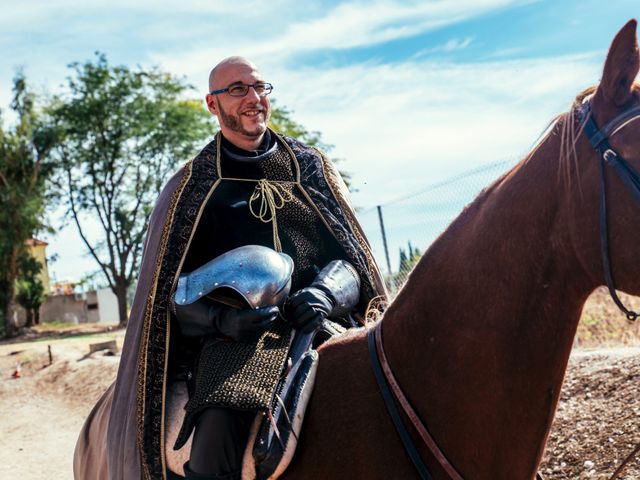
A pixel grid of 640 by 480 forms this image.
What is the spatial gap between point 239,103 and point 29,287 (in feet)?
110

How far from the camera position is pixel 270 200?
3357 millimetres

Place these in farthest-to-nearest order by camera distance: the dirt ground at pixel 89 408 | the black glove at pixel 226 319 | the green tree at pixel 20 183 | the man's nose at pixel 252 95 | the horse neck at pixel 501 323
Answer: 1. the green tree at pixel 20 183
2. the dirt ground at pixel 89 408
3. the man's nose at pixel 252 95
4. the black glove at pixel 226 319
5. the horse neck at pixel 501 323

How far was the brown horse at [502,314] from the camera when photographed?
204cm

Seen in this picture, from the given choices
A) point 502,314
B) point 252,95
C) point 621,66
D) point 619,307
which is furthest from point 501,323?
point 252,95

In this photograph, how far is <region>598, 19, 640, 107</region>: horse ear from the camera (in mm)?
1951

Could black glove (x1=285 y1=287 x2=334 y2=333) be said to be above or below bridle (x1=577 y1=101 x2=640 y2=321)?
below

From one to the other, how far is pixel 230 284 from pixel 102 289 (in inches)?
1662

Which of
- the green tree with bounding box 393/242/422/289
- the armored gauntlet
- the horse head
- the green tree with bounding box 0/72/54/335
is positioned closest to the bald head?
the armored gauntlet

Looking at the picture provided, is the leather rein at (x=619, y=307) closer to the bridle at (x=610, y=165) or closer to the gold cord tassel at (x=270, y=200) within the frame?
the bridle at (x=610, y=165)

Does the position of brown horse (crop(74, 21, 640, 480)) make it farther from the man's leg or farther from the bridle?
the man's leg

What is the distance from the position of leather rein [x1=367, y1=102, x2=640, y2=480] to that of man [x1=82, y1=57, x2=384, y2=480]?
430 millimetres

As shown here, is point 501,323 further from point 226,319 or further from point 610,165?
point 226,319

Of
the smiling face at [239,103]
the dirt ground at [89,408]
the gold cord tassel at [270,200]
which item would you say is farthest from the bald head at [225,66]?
the dirt ground at [89,408]

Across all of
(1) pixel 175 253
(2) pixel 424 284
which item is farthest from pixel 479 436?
(1) pixel 175 253
